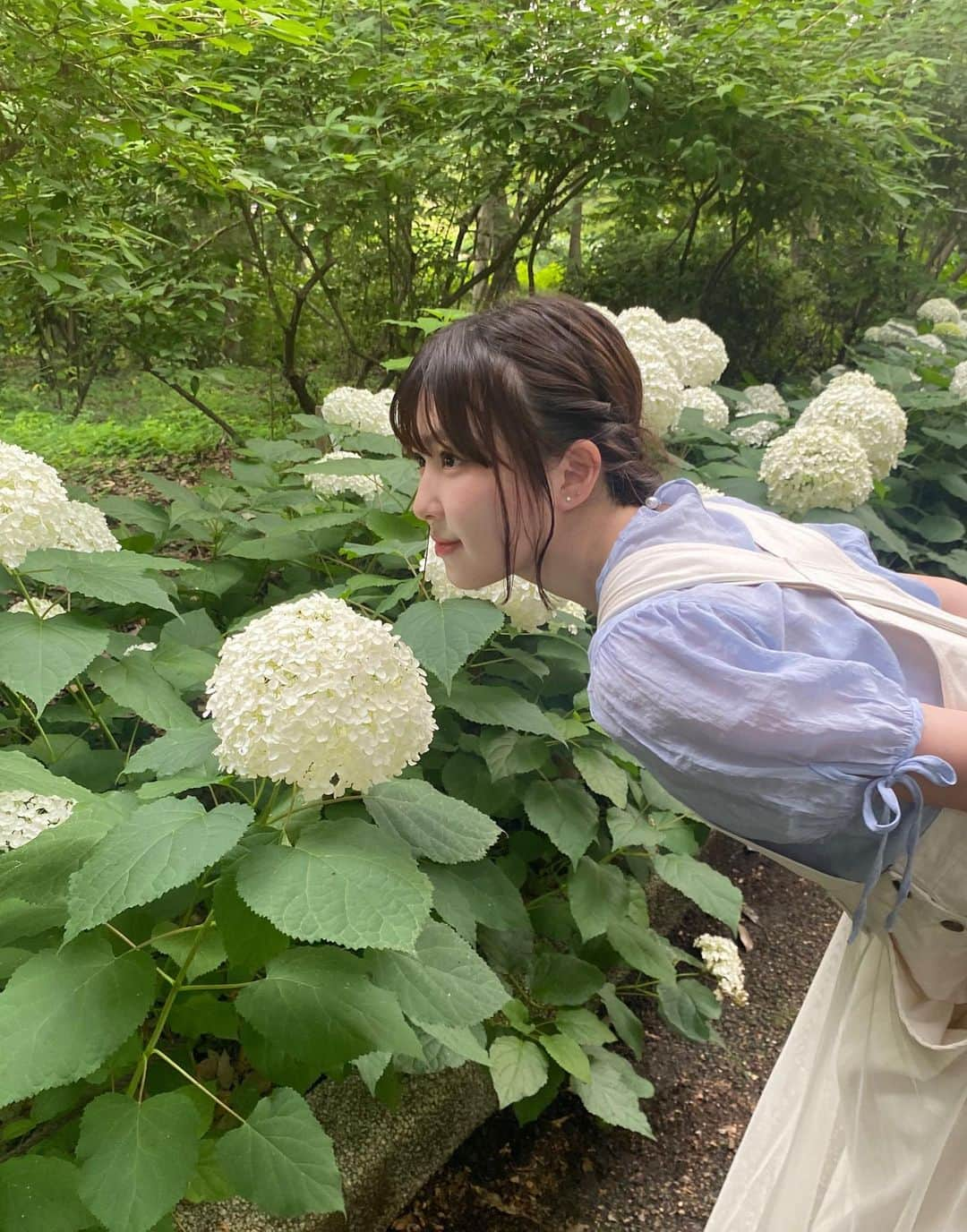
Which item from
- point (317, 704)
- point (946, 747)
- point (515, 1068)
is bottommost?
point (515, 1068)

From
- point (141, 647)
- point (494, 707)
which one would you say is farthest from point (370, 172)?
point (494, 707)

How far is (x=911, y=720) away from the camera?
0.80 meters

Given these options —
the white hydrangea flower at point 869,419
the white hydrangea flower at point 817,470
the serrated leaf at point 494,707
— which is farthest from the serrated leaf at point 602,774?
the white hydrangea flower at point 869,419

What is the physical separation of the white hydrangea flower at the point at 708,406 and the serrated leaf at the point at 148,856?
2435 mm

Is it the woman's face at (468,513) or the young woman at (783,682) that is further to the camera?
the woman's face at (468,513)

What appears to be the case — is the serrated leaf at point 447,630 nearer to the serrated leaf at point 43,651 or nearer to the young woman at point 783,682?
the young woman at point 783,682

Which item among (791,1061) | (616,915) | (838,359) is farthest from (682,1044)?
(838,359)

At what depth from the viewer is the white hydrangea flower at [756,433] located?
10.3 feet

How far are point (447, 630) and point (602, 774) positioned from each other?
48cm

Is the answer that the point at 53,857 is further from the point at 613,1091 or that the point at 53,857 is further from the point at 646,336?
the point at 646,336

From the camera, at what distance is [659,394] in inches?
93.5

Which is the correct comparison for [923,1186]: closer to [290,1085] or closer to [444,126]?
[290,1085]

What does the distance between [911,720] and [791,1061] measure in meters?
0.93

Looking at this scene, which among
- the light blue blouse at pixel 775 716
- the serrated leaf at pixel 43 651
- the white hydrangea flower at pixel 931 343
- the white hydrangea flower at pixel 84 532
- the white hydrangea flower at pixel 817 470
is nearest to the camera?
the light blue blouse at pixel 775 716
